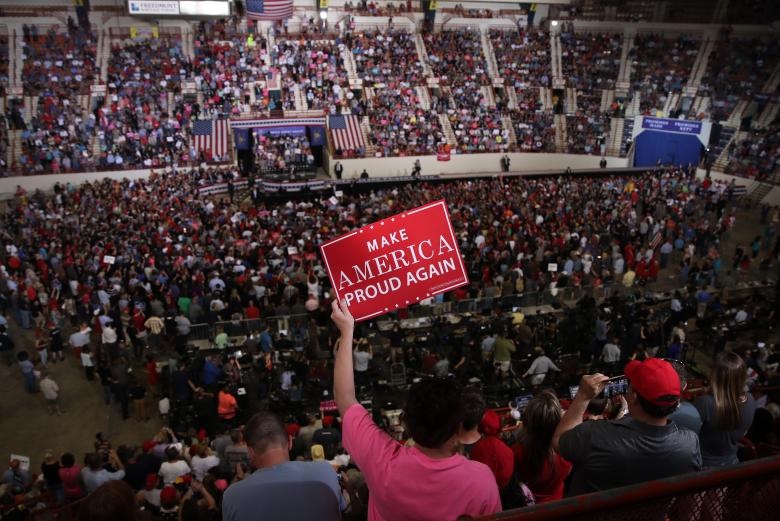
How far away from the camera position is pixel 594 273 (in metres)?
16.4

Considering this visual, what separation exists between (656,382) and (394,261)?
2.42m

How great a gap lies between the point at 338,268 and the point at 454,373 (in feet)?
25.2

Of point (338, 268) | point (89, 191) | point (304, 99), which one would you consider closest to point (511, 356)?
point (338, 268)

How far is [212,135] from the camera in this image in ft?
98.8

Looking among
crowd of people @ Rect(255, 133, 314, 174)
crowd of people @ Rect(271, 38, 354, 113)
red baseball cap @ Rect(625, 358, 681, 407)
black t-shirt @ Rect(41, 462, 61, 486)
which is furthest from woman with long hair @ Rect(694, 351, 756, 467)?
crowd of people @ Rect(271, 38, 354, 113)

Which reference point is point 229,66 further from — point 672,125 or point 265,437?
point 265,437

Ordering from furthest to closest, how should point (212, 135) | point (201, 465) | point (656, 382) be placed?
1. point (212, 135)
2. point (201, 465)
3. point (656, 382)

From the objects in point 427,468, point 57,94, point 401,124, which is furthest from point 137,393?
point 57,94

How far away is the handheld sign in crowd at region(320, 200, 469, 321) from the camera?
15.5 feet

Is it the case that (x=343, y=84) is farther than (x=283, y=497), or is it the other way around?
(x=343, y=84)

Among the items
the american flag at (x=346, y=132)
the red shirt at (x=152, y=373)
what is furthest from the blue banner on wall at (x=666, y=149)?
the red shirt at (x=152, y=373)

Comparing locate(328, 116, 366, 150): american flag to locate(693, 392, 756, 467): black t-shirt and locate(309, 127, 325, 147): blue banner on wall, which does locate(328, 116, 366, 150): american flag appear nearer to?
locate(309, 127, 325, 147): blue banner on wall

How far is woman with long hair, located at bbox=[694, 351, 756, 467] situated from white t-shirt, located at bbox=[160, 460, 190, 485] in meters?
6.46

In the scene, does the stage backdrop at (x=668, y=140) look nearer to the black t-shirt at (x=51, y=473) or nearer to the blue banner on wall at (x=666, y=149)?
the blue banner on wall at (x=666, y=149)
